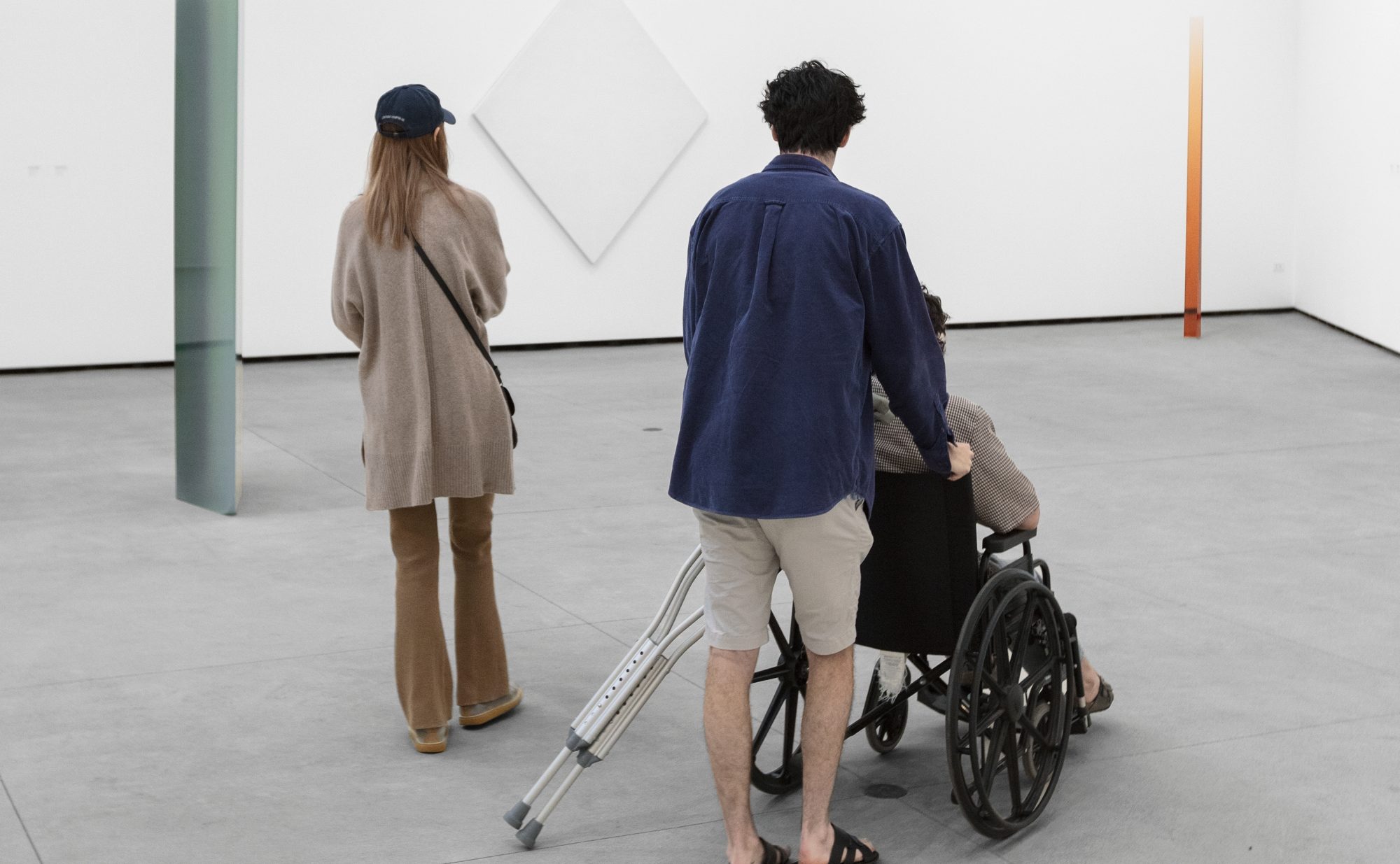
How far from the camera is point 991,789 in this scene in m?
3.25

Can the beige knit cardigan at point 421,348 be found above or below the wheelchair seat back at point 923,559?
above

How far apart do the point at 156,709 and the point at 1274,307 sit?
1171cm

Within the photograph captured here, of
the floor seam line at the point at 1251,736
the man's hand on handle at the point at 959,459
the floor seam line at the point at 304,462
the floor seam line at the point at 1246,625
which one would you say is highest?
the man's hand on handle at the point at 959,459

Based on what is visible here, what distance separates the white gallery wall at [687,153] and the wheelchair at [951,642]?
21.9 ft

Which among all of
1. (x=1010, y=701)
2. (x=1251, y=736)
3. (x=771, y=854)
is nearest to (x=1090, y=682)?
(x=1251, y=736)

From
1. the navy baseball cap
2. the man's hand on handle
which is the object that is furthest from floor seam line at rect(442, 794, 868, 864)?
the navy baseball cap

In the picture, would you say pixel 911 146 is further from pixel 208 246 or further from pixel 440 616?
pixel 440 616

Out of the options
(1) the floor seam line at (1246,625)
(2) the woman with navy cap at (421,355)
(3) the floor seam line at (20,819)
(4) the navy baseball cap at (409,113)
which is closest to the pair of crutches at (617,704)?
(2) the woman with navy cap at (421,355)

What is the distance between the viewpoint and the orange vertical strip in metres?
11.9

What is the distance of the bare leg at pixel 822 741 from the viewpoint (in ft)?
9.43

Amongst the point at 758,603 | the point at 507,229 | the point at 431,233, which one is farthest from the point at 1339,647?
the point at 507,229

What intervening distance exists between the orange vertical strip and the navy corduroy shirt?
9.72 metres

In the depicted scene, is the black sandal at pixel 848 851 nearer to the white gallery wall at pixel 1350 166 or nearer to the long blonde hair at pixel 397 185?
the long blonde hair at pixel 397 185

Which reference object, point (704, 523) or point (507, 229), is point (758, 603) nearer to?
point (704, 523)
